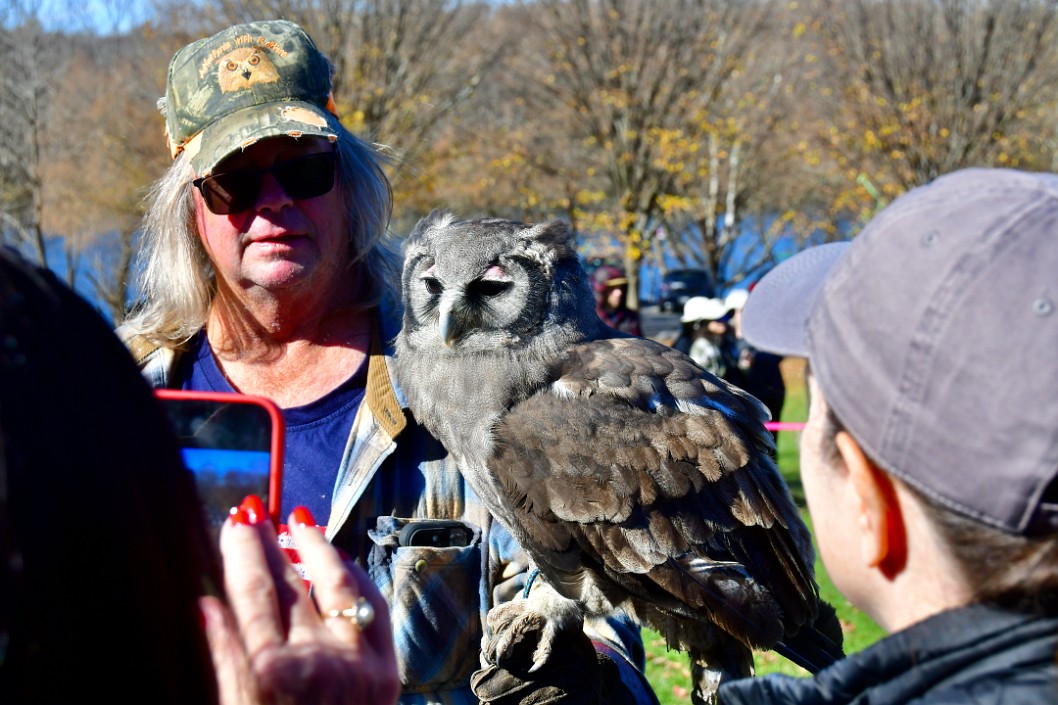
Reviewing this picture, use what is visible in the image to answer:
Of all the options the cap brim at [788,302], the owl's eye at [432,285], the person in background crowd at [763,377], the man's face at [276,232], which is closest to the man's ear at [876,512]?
the cap brim at [788,302]

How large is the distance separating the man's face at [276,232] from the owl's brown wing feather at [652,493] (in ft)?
2.57

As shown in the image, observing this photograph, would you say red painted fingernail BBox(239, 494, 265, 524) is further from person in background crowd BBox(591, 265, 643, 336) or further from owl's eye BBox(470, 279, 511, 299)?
person in background crowd BBox(591, 265, 643, 336)

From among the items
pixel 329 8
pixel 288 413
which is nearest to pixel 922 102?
pixel 329 8

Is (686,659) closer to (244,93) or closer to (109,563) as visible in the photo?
(244,93)

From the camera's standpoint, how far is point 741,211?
80.3 ft

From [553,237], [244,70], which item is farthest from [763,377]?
[244,70]

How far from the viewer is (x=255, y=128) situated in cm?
248

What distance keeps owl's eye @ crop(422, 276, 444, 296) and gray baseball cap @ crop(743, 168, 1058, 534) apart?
207cm

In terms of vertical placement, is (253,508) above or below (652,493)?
above

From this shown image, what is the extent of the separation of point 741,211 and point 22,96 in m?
16.8

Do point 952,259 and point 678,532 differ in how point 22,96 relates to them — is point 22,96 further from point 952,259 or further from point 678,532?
point 952,259

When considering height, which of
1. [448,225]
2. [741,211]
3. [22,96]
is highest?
[22,96]

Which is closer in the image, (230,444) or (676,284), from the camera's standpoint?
(230,444)

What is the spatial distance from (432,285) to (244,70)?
36.8 inches
